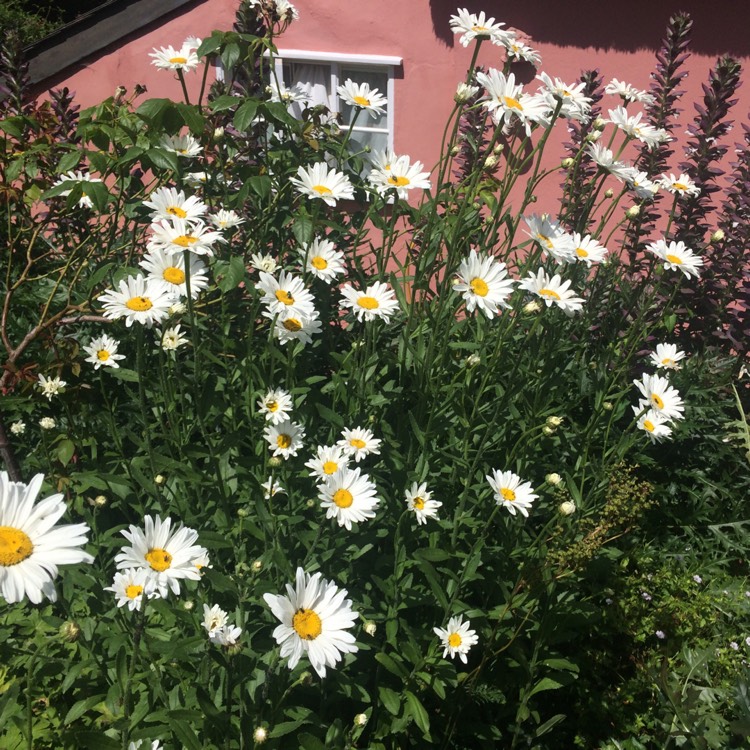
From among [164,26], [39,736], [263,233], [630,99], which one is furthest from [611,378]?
[164,26]

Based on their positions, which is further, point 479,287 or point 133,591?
point 479,287

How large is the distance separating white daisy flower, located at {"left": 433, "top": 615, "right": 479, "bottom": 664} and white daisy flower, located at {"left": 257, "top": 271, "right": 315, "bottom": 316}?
95 cm

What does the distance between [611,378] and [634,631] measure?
1051mm

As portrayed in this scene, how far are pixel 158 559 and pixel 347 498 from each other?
0.47 metres

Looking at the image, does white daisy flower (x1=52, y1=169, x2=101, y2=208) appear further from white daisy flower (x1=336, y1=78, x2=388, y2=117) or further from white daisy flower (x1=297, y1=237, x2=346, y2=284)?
white daisy flower (x1=336, y1=78, x2=388, y2=117)

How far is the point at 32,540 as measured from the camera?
3.86ft

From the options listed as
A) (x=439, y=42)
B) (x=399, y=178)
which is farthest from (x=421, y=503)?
(x=439, y=42)

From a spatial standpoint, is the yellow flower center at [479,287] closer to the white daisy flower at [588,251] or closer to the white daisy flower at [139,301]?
the white daisy flower at [588,251]

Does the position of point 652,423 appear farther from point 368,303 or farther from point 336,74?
point 336,74

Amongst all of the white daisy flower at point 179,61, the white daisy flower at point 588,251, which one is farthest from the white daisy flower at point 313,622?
the white daisy flower at point 179,61

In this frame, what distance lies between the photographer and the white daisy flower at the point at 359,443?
197cm

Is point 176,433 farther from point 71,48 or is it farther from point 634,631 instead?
point 71,48

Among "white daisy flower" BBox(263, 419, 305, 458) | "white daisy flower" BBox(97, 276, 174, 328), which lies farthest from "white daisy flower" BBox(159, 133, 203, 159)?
"white daisy flower" BBox(263, 419, 305, 458)

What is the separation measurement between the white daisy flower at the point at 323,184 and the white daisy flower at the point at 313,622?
124cm
